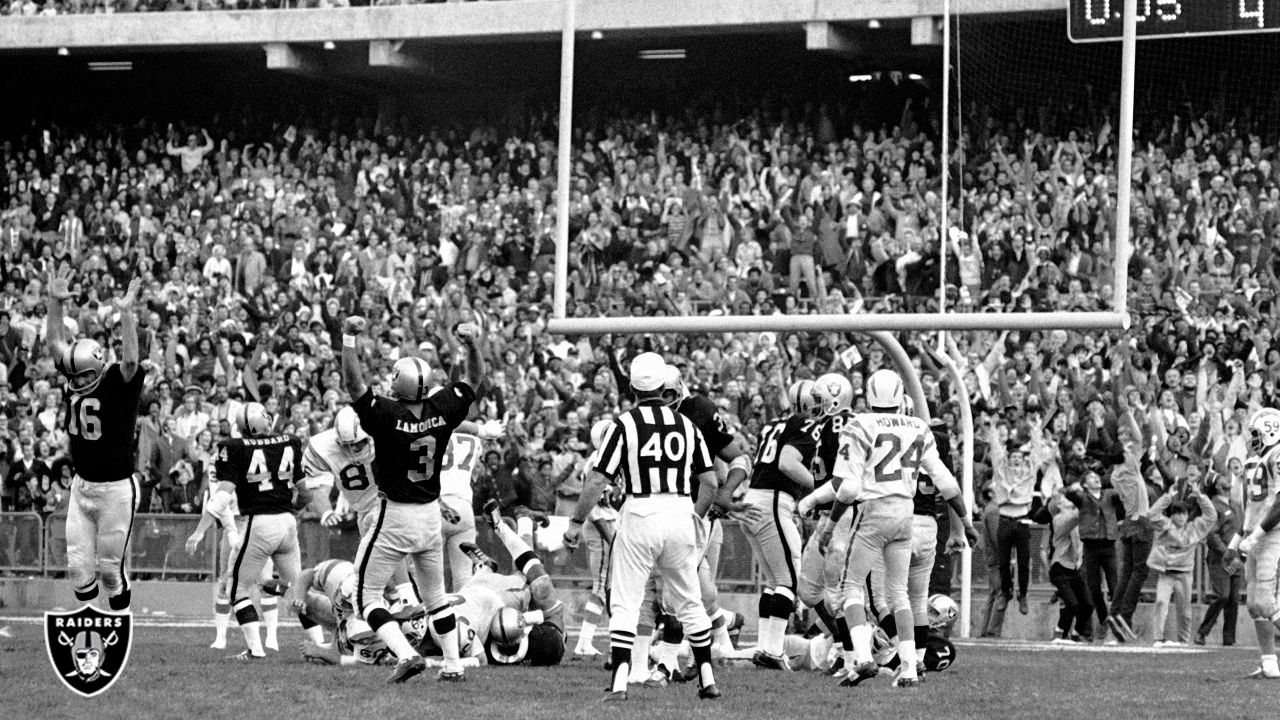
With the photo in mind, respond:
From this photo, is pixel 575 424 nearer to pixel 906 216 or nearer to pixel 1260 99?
pixel 906 216

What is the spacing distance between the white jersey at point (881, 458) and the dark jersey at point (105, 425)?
4225mm

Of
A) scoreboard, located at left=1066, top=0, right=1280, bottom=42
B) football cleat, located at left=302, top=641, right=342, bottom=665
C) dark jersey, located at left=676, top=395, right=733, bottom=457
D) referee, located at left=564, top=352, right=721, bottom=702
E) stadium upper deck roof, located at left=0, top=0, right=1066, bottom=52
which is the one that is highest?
stadium upper deck roof, located at left=0, top=0, right=1066, bottom=52

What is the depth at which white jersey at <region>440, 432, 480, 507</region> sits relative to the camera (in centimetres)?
1416

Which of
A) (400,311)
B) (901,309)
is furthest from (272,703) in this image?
(400,311)

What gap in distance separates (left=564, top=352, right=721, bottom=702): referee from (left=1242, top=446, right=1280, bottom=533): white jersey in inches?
166

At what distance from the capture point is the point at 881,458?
12281 mm

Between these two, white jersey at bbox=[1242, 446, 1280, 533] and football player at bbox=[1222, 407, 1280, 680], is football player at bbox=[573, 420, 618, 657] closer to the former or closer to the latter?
football player at bbox=[1222, 407, 1280, 680]

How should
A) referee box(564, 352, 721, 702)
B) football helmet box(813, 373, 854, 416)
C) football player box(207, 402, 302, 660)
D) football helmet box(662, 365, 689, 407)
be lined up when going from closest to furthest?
1. referee box(564, 352, 721, 702)
2. football helmet box(662, 365, 689, 407)
3. football helmet box(813, 373, 854, 416)
4. football player box(207, 402, 302, 660)

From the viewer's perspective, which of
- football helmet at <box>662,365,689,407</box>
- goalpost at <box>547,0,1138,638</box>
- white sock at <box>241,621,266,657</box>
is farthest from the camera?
white sock at <box>241,621,266,657</box>

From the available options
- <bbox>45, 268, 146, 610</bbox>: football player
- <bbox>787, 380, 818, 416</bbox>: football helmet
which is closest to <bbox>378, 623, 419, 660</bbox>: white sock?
<bbox>45, 268, 146, 610</bbox>: football player

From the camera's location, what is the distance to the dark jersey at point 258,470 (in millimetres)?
14641

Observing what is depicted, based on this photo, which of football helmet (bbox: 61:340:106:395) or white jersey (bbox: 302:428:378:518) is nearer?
football helmet (bbox: 61:340:106:395)

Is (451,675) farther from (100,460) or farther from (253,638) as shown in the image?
(253,638)

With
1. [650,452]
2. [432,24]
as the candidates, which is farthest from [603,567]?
[432,24]
